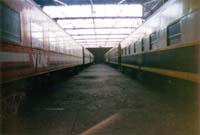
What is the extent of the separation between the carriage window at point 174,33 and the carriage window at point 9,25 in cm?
367

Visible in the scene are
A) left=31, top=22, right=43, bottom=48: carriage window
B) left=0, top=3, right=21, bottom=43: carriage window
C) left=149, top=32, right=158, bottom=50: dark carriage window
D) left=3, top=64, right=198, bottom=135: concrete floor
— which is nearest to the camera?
left=3, top=64, right=198, bottom=135: concrete floor

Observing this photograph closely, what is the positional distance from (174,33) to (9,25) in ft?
13.3

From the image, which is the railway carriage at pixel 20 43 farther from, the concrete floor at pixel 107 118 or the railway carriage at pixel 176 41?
the railway carriage at pixel 176 41

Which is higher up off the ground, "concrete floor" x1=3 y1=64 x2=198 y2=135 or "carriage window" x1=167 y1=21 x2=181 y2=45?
"carriage window" x1=167 y1=21 x2=181 y2=45

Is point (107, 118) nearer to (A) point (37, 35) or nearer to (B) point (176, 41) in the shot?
(B) point (176, 41)

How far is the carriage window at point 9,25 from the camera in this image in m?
5.17

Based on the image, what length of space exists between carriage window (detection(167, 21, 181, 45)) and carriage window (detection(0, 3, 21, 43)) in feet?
12.0

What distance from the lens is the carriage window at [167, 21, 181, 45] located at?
22.4ft

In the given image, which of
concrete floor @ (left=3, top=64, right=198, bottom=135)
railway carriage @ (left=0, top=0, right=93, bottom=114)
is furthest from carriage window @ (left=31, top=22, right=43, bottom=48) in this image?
concrete floor @ (left=3, top=64, right=198, bottom=135)

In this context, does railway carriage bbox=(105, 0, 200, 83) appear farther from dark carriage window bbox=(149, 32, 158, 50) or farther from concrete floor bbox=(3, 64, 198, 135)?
concrete floor bbox=(3, 64, 198, 135)

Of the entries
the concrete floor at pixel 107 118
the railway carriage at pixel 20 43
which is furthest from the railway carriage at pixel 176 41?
the railway carriage at pixel 20 43

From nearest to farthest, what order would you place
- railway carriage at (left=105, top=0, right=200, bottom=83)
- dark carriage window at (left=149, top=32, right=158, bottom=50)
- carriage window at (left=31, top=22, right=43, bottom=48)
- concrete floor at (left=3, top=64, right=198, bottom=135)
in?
concrete floor at (left=3, top=64, right=198, bottom=135), railway carriage at (left=105, top=0, right=200, bottom=83), carriage window at (left=31, top=22, right=43, bottom=48), dark carriage window at (left=149, top=32, right=158, bottom=50)

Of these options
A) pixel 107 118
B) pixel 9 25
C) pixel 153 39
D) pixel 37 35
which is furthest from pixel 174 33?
pixel 9 25

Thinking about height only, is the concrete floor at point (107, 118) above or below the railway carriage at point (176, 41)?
below
